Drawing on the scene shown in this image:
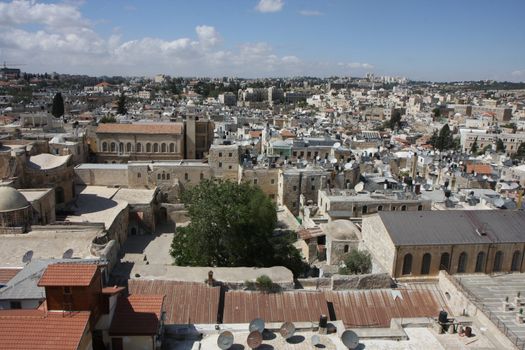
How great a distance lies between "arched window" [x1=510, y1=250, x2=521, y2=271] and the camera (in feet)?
79.6

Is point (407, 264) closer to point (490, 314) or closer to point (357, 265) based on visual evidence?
point (357, 265)

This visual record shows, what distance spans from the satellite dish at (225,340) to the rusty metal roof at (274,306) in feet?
10.2

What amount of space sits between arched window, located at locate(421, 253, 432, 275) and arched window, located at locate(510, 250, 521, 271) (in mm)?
5013

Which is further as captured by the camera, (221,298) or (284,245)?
(284,245)

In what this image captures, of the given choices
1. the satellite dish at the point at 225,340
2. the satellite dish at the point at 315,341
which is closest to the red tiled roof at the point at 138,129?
the satellite dish at the point at 225,340

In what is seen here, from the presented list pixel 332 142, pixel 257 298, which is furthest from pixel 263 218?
pixel 332 142

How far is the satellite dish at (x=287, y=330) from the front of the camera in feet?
54.3

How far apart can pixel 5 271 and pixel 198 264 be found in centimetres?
942

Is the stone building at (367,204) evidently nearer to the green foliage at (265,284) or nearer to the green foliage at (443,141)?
the green foliage at (265,284)

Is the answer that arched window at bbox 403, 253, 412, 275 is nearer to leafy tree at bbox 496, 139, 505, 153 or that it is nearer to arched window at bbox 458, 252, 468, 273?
arched window at bbox 458, 252, 468, 273

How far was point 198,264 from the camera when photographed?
24516 millimetres

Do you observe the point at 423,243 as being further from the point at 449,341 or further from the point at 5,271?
the point at 5,271

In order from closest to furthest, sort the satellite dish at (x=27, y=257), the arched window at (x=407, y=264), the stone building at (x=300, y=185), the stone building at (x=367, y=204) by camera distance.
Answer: the satellite dish at (x=27, y=257)
the arched window at (x=407, y=264)
the stone building at (x=367, y=204)
the stone building at (x=300, y=185)

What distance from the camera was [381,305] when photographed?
21.0 meters
